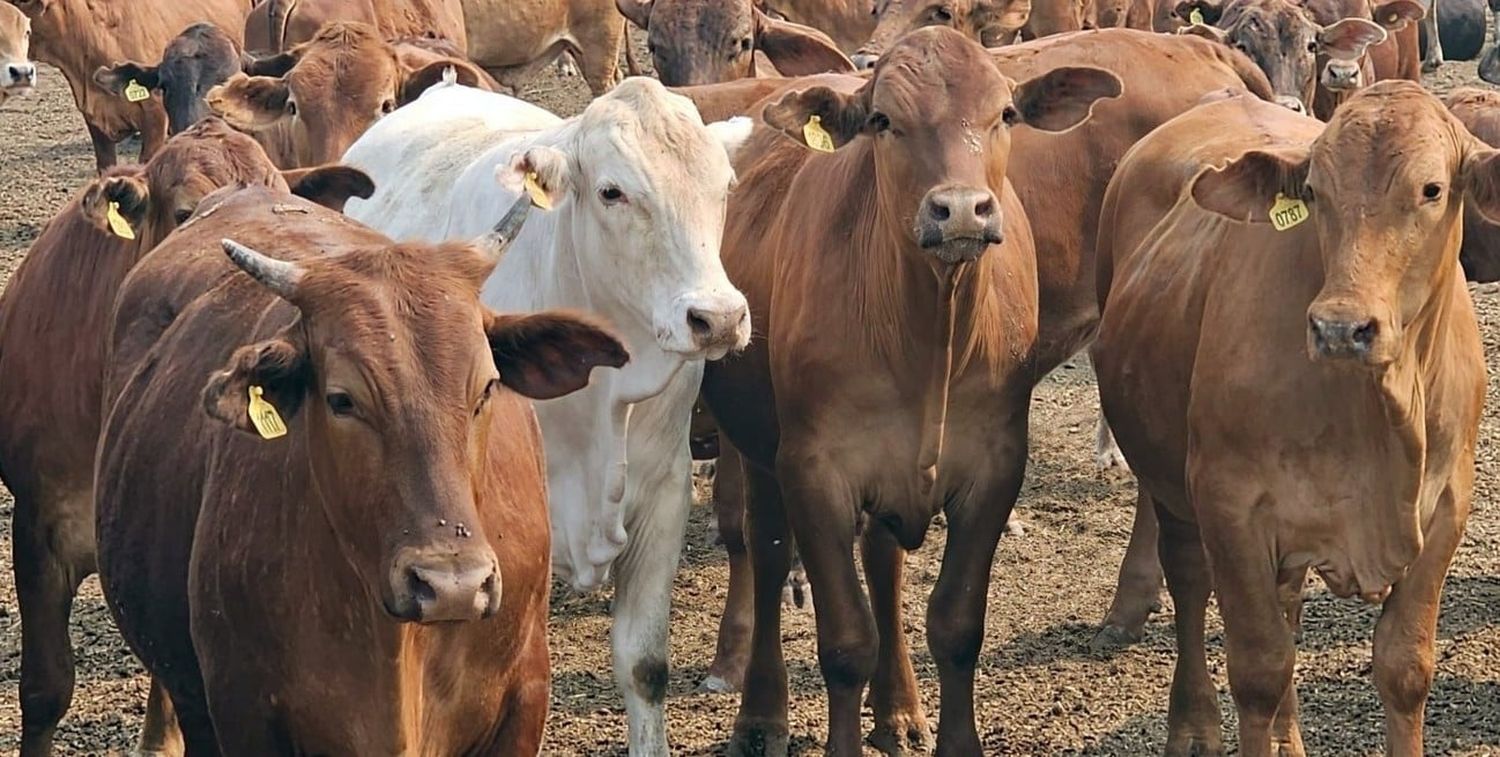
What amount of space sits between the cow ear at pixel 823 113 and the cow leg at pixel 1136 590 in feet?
5.82

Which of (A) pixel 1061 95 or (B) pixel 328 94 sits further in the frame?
(B) pixel 328 94

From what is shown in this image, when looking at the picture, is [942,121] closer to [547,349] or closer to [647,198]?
[647,198]

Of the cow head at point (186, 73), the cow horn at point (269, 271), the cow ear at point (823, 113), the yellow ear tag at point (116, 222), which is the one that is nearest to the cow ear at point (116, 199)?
the yellow ear tag at point (116, 222)

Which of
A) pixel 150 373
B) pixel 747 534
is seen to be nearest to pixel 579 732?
pixel 747 534

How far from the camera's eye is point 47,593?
6031mm

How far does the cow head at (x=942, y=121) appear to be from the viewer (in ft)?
17.7

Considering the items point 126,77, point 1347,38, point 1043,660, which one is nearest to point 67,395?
point 1043,660

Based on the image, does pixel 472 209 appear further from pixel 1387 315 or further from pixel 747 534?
pixel 1387 315

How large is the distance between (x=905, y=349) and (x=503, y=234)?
1663 millimetres

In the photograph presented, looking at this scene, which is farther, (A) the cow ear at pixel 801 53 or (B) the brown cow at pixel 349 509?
(A) the cow ear at pixel 801 53

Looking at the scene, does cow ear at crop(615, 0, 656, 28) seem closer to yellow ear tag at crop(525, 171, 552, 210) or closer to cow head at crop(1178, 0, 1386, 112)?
cow head at crop(1178, 0, 1386, 112)

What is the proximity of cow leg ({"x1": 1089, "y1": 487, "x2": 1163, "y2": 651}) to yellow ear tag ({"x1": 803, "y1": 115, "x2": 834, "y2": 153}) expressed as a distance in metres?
1.76

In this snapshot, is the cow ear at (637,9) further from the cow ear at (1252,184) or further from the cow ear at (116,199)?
the cow ear at (1252,184)

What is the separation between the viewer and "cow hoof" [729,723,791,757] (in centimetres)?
628
